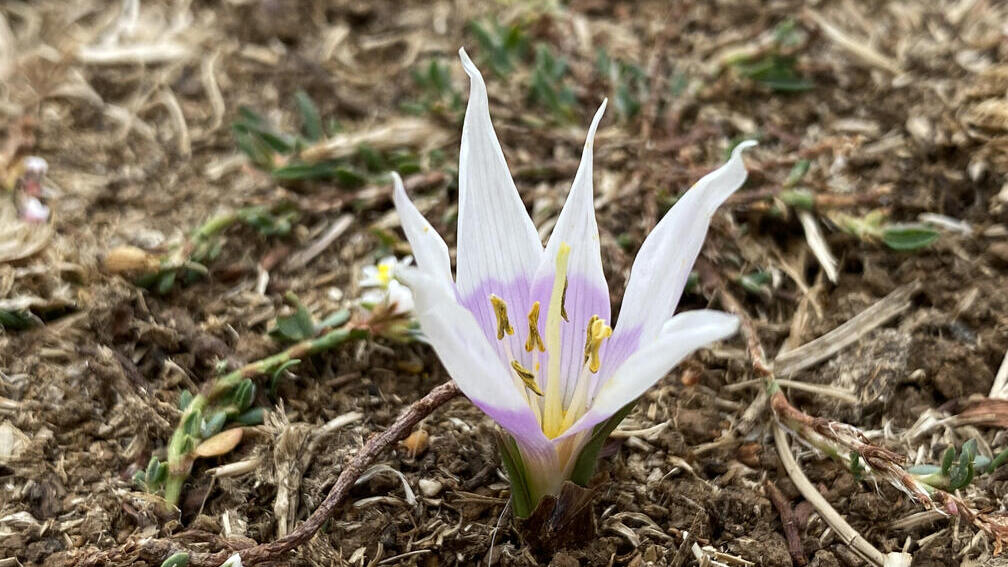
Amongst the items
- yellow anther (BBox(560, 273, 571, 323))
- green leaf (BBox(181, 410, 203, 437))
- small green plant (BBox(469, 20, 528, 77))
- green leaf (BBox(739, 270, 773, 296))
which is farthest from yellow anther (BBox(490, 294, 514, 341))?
small green plant (BBox(469, 20, 528, 77))

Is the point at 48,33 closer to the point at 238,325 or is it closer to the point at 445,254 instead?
the point at 238,325

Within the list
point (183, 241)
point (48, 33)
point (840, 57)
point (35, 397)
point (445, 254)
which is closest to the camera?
point (445, 254)

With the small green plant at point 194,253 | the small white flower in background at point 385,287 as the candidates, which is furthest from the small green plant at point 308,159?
the small white flower in background at point 385,287

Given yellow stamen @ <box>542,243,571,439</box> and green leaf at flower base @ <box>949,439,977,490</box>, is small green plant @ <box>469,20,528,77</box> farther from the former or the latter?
green leaf at flower base @ <box>949,439,977,490</box>

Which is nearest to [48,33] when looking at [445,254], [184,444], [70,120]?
[70,120]

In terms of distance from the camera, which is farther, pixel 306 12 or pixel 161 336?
pixel 306 12

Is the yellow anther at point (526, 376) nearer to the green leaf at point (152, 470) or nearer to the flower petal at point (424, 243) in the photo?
the flower petal at point (424, 243)

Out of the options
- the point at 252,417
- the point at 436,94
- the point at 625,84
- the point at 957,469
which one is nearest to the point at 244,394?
the point at 252,417
